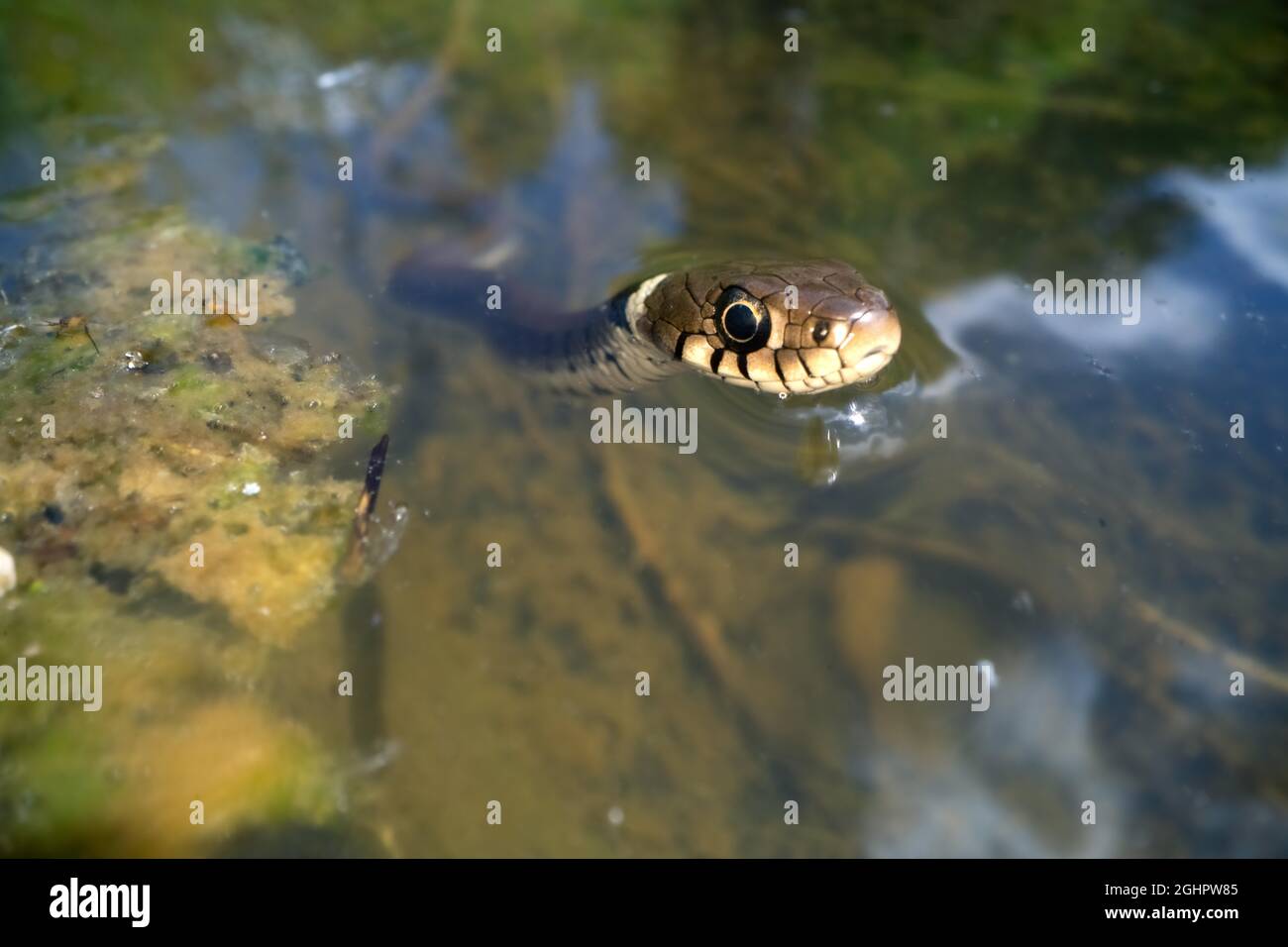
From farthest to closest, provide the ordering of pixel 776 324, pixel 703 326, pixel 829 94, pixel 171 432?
pixel 829 94 → pixel 703 326 → pixel 776 324 → pixel 171 432

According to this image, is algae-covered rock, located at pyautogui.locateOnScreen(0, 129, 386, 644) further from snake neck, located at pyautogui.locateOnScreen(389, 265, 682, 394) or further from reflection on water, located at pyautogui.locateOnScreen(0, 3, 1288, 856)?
snake neck, located at pyautogui.locateOnScreen(389, 265, 682, 394)

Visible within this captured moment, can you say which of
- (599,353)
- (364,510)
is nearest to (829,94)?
(599,353)

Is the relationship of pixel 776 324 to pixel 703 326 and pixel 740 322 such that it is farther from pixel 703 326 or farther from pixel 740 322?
pixel 703 326

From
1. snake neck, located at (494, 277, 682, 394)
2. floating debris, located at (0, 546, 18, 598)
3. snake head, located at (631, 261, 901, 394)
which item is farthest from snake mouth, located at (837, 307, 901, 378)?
floating debris, located at (0, 546, 18, 598)

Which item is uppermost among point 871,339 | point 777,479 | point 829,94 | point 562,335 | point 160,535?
point 829,94

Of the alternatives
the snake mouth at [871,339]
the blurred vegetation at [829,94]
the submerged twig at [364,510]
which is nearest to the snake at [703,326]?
the snake mouth at [871,339]

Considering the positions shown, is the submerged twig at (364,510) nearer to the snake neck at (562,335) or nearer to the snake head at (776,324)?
the snake neck at (562,335)
